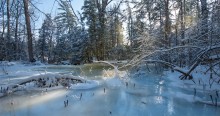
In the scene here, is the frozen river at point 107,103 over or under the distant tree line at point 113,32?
under

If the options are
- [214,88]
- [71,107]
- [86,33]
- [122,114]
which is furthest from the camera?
[86,33]

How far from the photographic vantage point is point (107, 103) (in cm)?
679

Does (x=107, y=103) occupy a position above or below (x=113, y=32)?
below

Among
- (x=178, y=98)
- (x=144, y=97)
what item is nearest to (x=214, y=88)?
(x=178, y=98)

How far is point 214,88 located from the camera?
28.0ft

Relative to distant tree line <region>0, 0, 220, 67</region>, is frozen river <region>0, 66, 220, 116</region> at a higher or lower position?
lower

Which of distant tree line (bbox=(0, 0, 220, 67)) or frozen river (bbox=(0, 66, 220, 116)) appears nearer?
distant tree line (bbox=(0, 0, 220, 67))

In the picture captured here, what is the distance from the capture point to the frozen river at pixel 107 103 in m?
5.89

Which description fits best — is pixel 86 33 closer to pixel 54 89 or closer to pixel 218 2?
pixel 54 89

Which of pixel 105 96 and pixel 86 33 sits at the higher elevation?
pixel 86 33

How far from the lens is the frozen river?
19.3 feet

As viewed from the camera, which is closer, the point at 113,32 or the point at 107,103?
the point at 107,103

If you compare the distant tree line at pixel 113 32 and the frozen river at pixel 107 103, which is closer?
the distant tree line at pixel 113 32

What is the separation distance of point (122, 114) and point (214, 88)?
13.0 feet
